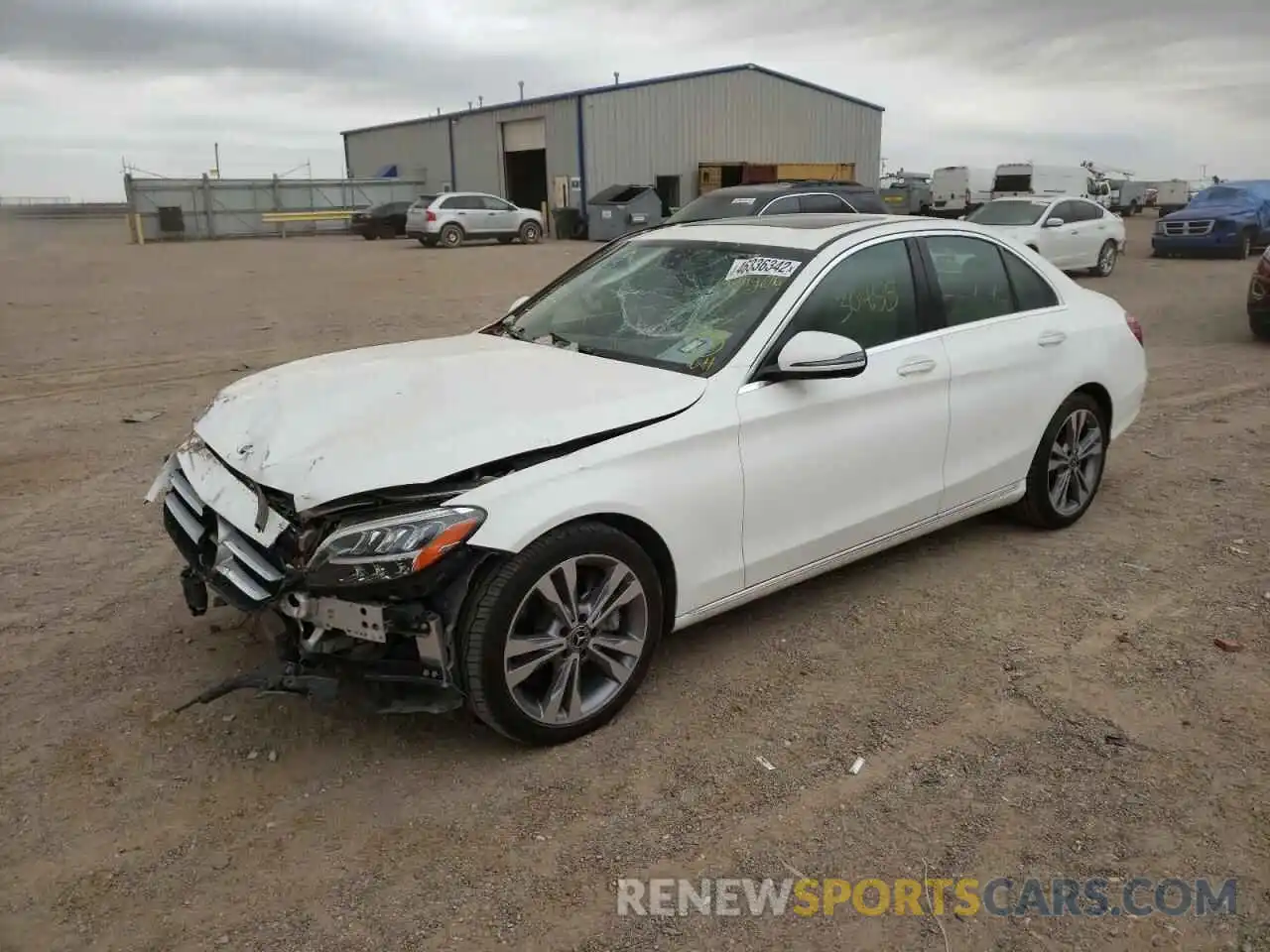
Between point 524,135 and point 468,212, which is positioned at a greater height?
point 524,135

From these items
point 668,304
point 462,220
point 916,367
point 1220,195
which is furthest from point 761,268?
point 462,220

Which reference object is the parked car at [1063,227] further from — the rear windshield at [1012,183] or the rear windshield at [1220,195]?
the rear windshield at [1012,183]

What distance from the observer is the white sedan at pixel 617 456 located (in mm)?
3051

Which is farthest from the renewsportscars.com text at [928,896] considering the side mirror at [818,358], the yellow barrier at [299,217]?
the yellow barrier at [299,217]

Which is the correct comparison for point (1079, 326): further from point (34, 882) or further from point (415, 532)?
point (34, 882)

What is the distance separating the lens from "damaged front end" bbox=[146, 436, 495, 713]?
295 centimetres

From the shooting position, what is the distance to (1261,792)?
3111mm

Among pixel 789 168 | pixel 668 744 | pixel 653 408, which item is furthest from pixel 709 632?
pixel 789 168

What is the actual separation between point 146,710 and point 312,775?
81 centimetres

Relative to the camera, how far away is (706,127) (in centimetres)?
3625

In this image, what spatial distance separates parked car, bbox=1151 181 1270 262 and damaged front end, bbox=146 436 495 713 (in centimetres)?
2291

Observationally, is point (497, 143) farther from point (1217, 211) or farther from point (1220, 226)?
point (1220, 226)

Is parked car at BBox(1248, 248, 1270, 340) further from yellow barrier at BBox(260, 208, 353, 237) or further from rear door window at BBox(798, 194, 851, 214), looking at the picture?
yellow barrier at BBox(260, 208, 353, 237)

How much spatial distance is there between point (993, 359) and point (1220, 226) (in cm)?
2032
